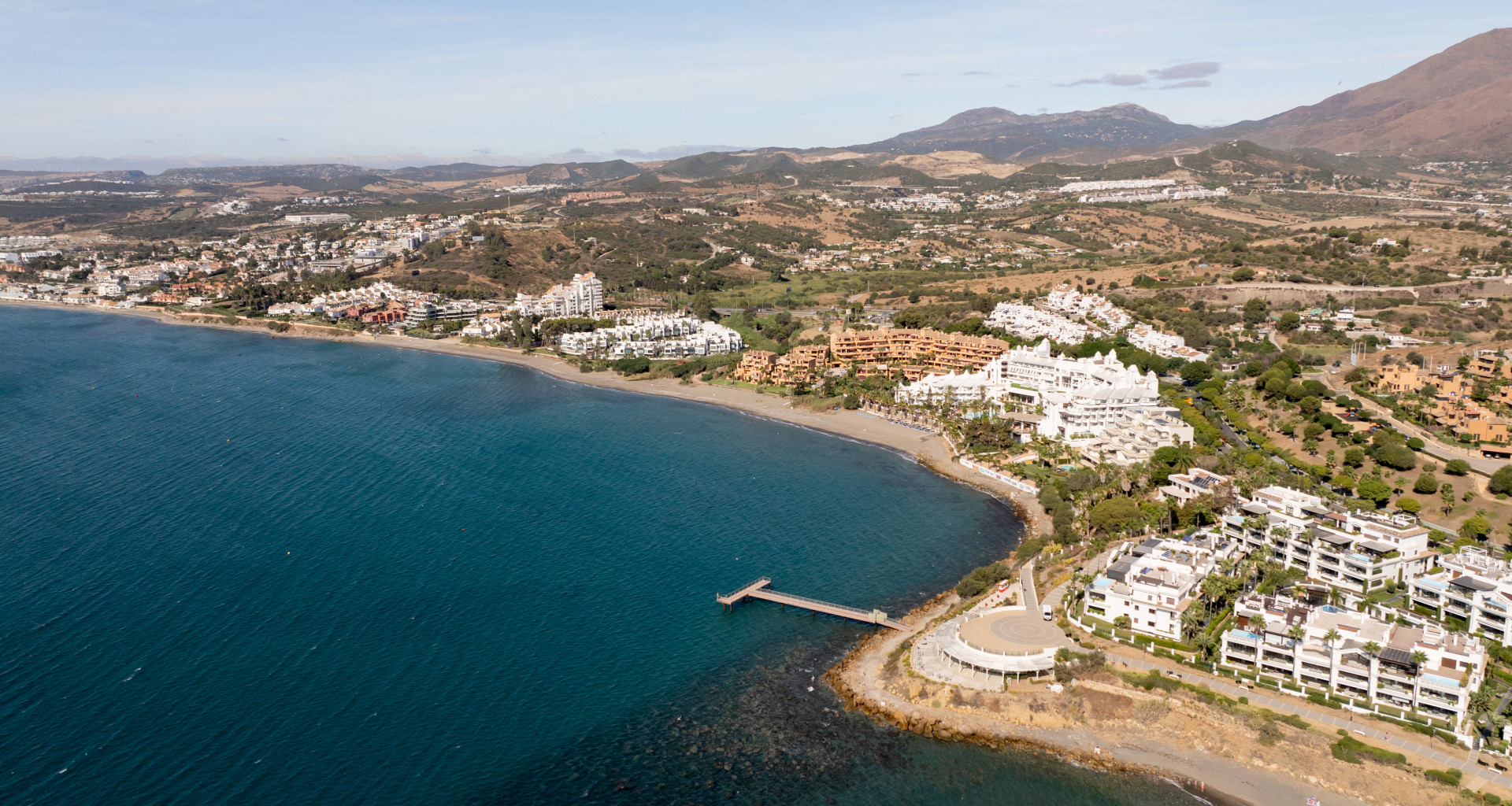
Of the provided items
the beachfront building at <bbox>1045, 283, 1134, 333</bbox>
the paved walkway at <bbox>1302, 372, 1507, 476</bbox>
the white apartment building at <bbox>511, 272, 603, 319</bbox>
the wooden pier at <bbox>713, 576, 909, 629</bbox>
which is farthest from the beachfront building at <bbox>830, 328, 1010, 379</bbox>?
the wooden pier at <bbox>713, 576, 909, 629</bbox>

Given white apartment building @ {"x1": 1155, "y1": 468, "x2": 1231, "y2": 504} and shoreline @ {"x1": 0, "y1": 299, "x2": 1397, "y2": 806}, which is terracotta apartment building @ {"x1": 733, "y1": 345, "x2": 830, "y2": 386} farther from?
white apartment building @ {"x1": 1155, "y1": 468, "x2": 1231, "y2": 504}

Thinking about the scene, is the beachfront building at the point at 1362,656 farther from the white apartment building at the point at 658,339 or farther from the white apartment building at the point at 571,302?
the white apartment building at the point at 571,302

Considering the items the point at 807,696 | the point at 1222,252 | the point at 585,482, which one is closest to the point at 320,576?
the point at 585,482

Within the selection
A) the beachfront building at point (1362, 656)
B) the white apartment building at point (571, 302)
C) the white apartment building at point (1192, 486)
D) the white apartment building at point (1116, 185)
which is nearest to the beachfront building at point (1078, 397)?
the white apartment building at point (1192, 486)

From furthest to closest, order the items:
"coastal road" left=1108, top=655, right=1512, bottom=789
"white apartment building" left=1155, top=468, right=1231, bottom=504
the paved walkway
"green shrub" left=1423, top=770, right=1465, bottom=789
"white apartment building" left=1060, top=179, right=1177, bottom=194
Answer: "white apartment building" left=1060, top=179, right=1177, bottom=194, the paved walkway, "white apartment building" left=1155, top=468, right=1231, bottom=504, "coastal road" left=1108, top=655, right=1512, bottom=789, "green shrub" left=1423, top=770, right=1465, bottom=789

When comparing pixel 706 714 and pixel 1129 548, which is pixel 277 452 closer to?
pixel 706 714

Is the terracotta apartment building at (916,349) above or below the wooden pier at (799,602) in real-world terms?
above
